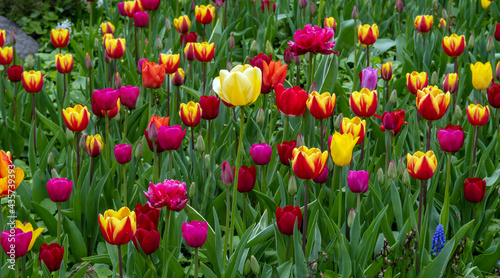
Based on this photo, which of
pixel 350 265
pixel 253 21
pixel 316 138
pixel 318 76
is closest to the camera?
pixel 350 265

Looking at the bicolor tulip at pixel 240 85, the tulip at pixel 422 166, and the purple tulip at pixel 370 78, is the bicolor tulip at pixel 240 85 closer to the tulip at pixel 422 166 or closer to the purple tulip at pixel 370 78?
the tulip at pixel 422 166

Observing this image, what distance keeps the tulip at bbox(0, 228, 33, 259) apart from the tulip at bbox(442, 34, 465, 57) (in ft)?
7.01

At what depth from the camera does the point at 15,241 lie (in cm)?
142

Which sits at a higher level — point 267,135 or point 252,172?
point 252,172

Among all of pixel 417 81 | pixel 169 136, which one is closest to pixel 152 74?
pixel 169 136

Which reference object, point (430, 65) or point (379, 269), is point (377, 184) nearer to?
point (379, 269)

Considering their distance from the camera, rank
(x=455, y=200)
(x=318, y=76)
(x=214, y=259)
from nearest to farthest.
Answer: (x=214, y=259) → (x=455, y=200) → (x=318, y=76)

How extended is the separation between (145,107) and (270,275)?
1413mm

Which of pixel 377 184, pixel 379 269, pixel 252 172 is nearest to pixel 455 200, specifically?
pixel 377 184

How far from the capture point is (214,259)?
1749mm

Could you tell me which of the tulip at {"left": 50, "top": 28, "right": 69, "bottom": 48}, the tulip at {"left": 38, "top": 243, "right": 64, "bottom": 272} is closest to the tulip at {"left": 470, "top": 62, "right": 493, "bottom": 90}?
the tulip at {"left": 38, "top": 243, "right": 64, "bottom": 272}

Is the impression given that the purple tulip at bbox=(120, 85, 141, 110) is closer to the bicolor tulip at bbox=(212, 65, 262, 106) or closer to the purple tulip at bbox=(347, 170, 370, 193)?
the bicolor tulip at bbox=(212, 65, 262, 106)

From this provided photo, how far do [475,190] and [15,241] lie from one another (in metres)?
1.48

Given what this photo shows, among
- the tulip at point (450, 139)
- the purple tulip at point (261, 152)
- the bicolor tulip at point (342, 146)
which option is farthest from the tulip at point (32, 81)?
the tulip at point (450, 139)
